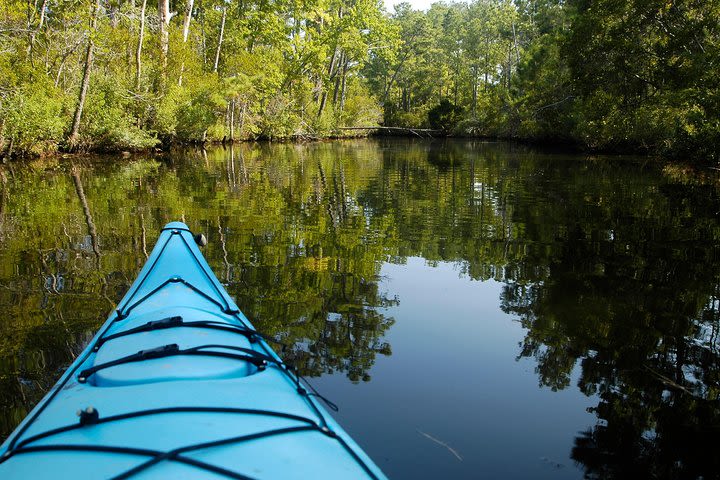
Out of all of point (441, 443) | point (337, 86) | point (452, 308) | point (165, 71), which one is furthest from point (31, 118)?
point (337, 86)

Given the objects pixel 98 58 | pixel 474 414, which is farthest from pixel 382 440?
pixel 98 58

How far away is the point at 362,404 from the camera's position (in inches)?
121

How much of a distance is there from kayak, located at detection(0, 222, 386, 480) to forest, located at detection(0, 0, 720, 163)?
10727 mm

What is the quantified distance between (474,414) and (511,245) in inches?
168

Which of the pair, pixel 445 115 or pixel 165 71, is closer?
pixel 165 71

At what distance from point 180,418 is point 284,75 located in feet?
100

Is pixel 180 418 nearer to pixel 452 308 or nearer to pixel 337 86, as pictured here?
pixel 452 308

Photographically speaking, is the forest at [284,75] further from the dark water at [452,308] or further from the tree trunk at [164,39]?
the dark water at [452,308]

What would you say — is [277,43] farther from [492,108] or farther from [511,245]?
[511,245]

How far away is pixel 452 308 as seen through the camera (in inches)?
185

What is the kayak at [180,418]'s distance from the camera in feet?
5.14

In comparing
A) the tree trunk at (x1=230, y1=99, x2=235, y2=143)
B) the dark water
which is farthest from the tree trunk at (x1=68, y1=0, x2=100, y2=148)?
the tree trunk at (x1=230, y1=99, x2=235, y2=143)

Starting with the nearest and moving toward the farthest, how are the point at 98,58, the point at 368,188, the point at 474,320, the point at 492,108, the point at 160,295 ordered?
the point at 160,295 → the point at 474,320 → the point at 368,188 → the point at 98,58 → the point at 492,108

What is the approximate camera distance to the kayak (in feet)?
Answer: 5.14
